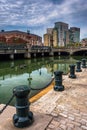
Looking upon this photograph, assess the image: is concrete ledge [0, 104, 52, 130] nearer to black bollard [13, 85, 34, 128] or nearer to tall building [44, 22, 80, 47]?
black bollard [13, 85, 34, 128]

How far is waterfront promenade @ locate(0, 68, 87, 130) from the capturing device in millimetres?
5077

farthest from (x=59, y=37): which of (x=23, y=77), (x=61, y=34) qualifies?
(x=23, y=77)

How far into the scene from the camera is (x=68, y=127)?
5.01 m

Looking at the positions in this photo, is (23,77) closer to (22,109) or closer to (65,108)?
(65,108)

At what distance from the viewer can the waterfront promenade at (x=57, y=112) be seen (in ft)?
16.7

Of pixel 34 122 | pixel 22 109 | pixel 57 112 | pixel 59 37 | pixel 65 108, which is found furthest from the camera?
pixel 59 37

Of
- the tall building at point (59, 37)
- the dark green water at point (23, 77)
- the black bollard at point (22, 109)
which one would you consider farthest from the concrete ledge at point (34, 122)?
the tall building at point (59, 37)

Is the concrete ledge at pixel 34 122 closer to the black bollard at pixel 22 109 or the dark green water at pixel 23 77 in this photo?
the black bollard at pixel 22 109

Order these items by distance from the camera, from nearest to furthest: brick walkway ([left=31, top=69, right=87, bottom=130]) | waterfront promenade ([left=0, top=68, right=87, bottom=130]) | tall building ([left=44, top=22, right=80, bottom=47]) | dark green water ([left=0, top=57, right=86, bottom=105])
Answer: waterfront promenade ([left=0, top=68, right=87, bottom=130]), brick walkway ([left=31, top=69, right=87, bottom=130]), dark green water ([left=0, top=57, right=86, bottom=105]), tall building ([left=44, top=22, right=80, bottom=47])

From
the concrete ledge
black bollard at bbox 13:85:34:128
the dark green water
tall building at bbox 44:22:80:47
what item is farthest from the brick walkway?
tall building at bbox 44:22:80:47

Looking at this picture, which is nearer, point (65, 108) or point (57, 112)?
point (57, 112)

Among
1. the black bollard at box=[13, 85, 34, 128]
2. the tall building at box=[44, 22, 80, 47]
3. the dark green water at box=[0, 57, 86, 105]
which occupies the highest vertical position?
the tall building at box=[44, 22, 80, 47]

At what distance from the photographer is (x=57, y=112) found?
6066 mm

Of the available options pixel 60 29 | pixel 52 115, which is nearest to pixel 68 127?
pixel 52 115
